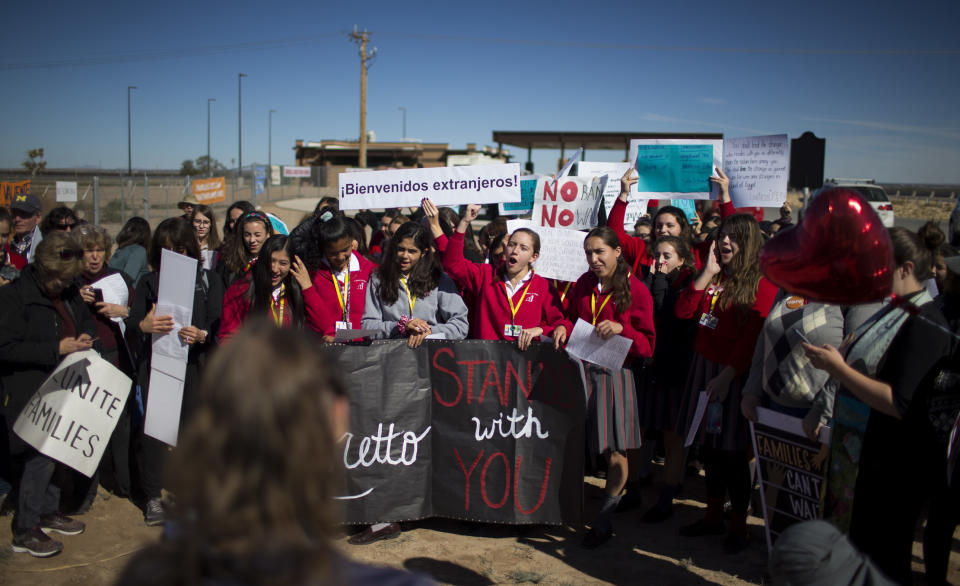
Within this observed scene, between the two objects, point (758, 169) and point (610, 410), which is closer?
point (610, 410)

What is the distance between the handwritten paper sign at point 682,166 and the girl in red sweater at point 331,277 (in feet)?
10.6

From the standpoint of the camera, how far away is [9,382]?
421 cm

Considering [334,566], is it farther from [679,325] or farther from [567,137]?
[567,137]

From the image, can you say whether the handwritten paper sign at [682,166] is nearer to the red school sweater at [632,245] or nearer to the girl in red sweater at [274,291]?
the red school sweater at [632,245]

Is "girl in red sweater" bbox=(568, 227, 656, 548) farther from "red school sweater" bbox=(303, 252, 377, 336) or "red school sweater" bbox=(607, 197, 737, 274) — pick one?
"red school sweater" bbox=(303, 252, 377, 336)

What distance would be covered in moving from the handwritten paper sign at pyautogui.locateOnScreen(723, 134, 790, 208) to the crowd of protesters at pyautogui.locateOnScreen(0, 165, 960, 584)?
48.0 inches

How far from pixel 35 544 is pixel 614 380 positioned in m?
3.78

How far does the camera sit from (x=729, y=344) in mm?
4293

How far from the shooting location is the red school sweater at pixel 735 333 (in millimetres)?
4219

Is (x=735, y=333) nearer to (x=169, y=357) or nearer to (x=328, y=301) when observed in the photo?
(x=328, y=301)

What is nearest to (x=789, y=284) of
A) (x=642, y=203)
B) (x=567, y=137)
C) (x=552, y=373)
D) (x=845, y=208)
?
(x=845, y=208)

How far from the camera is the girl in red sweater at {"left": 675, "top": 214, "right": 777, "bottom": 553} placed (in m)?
4.22

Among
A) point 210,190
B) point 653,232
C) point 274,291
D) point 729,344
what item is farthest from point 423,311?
point 210,190

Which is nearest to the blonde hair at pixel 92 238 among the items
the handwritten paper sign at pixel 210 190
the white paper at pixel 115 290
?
the white paper at pixel 115 290
